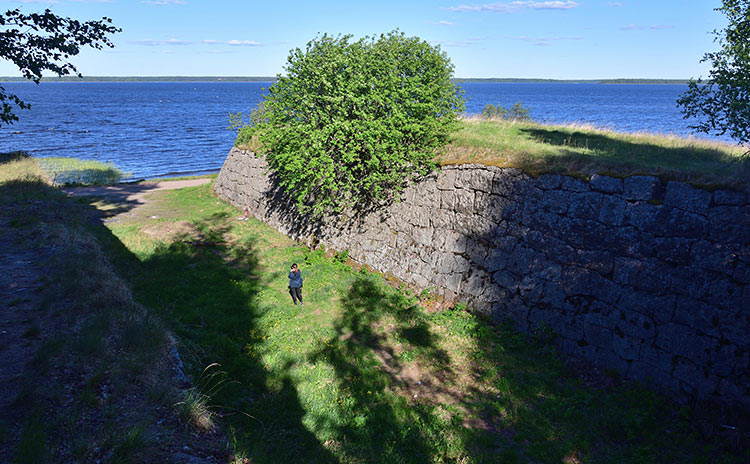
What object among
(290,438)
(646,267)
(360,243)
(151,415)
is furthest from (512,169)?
(151,415)

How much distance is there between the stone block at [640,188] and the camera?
8.96 meters

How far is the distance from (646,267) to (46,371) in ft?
36.0

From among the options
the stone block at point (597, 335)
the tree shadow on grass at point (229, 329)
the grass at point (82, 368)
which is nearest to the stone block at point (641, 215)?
the stone block at point (597, 335)

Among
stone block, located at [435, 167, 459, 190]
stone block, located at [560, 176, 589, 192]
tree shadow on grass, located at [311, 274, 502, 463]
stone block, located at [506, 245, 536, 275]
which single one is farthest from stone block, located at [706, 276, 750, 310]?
stone block, located at [435, 167, 459, 190]

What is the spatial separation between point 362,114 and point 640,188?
8167 mm

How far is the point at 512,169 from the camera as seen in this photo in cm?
1148

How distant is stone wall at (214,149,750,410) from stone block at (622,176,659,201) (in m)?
0.02

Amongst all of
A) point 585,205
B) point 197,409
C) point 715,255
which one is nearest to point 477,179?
point 585,205

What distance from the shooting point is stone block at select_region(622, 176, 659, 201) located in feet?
29.4

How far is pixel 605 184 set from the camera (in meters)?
9.64

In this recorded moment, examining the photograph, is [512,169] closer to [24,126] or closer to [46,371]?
[46,371]

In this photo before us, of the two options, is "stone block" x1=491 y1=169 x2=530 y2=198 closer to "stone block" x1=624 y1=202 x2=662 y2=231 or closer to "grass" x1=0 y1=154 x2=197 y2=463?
"stone block" x1=624 y1=202 x2=662 y2=231

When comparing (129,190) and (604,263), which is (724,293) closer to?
(604,263)

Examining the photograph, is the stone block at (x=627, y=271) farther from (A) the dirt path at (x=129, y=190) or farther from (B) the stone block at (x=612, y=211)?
(A) the dirt path at (x=129, y=190)
